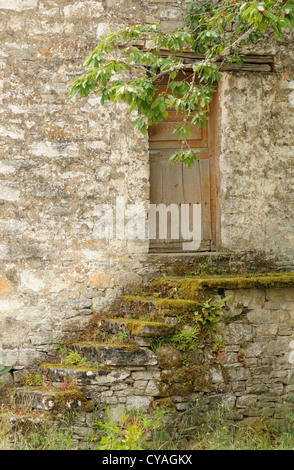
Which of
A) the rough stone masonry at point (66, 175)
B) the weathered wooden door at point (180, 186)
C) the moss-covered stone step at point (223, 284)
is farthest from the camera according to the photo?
the weathered wooden door at point (180, 186)

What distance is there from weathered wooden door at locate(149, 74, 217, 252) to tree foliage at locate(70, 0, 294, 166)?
2.40ft

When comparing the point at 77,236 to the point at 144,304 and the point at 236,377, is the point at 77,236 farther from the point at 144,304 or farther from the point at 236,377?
the point at 236,377

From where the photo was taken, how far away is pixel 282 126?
5.73 meters

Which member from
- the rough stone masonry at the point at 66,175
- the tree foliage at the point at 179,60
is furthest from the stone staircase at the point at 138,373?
the tree foliage at the point at 179,60

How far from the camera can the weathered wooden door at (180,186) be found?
5824 mm

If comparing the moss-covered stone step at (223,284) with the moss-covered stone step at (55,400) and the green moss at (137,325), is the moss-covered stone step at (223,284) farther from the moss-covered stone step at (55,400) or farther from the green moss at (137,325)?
the moss-covered stone step at (55,400)

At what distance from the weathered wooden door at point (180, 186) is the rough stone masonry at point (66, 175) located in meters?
0.29

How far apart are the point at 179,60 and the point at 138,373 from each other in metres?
2.89

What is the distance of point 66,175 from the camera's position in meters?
5.34

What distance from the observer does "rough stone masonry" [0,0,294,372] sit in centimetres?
521

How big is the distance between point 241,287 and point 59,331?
1.87 m

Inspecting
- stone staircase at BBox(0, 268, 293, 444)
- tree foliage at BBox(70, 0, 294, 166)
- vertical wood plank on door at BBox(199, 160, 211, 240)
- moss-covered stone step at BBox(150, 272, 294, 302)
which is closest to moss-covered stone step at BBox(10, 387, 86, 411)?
stone staircase at BBox(0, 268, 293, 444)

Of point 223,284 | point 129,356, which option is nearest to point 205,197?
point 223,284
